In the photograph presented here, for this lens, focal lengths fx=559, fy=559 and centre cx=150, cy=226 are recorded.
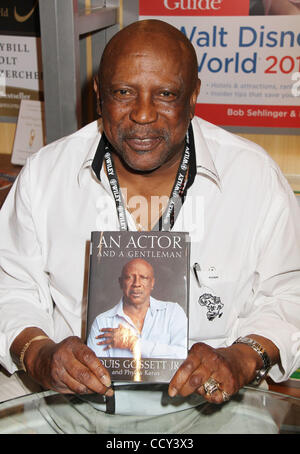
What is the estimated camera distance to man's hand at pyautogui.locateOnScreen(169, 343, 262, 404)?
112 cm

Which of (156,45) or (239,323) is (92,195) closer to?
(156,45)

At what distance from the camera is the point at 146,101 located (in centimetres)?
132

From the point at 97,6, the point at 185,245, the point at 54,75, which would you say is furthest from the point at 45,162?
the point at 97,6

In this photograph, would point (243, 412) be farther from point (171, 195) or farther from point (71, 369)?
point (171, 195)

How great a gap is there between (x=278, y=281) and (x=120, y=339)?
0.51 m

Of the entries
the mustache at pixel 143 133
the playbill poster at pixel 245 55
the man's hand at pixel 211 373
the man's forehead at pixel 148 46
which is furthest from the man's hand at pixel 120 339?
the playbill poster at pixel 245 55

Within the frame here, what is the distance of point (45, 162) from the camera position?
5.16 feet

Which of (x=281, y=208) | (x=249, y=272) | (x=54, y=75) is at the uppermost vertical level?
(x=54, y=75)

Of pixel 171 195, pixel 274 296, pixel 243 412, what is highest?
pixel 171 195

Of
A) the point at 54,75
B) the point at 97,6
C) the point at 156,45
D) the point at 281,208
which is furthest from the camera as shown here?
the point at 97,6

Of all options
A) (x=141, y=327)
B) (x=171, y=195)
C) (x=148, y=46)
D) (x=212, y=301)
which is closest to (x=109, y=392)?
(x=141, y=327)

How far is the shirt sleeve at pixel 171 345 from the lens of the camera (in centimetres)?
113

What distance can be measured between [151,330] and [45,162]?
0.66 m

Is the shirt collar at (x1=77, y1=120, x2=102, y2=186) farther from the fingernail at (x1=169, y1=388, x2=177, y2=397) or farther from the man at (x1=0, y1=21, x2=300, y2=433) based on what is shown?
the fingernail at (x1=169, y1=388, x2=177, y2=397)
